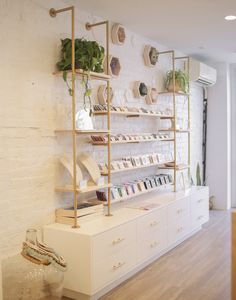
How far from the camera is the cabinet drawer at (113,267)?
2857mm

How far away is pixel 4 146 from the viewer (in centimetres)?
271

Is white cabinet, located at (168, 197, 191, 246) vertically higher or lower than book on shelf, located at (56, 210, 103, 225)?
lower

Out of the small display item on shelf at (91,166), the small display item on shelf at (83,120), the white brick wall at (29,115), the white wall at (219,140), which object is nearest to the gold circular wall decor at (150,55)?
the white brick wall at (29,115)

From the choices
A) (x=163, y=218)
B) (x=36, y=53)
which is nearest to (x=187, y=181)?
(x=163, y=218)

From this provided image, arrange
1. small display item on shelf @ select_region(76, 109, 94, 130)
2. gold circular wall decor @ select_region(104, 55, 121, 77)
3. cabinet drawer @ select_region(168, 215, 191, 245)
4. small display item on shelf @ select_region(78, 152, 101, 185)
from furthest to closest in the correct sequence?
1. cabinet drawer @ select_region(168, 215, 191, 245)
2. gold circular wall decor @ select_region(104, 55, 121, 77)
3. small display item on shelf @ select_region(78, 152, 101, 185)
4. small display item on shelf @ select_region(76, 109, 94, 130)

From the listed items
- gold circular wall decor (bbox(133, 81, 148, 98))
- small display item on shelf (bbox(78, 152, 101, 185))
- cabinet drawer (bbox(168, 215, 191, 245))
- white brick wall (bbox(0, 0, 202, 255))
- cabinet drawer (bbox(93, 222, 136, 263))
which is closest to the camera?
white brick wall (bbox(0, 0, 202, 255))

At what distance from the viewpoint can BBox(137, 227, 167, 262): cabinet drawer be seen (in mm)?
3457

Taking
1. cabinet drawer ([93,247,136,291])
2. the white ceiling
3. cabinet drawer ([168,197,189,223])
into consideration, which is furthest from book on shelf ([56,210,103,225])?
the white ceiling

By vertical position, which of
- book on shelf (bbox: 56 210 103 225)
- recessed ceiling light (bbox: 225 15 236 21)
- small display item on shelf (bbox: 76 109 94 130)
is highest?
recessed ceiling light (bbox: 225 15 236 21)

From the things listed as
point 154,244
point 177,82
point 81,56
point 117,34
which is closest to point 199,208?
point 154,244

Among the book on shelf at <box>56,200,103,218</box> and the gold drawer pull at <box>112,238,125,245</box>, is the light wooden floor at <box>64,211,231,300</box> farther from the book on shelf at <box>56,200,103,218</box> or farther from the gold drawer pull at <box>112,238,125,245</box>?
the book on shelf at <box>56,200,103,218</box>

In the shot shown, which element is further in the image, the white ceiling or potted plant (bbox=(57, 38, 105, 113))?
the white ceiling

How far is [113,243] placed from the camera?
3029mm

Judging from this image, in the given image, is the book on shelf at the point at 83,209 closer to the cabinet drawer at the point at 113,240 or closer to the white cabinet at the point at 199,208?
the cabinet drawer at the point at 113,240
